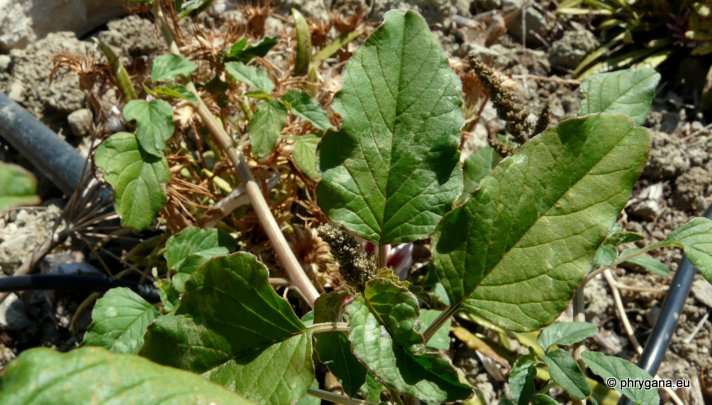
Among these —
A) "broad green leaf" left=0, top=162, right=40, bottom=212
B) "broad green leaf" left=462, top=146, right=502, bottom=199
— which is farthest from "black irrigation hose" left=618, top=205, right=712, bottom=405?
"broad green leaf" left=0, top=162, right=40, bottom=212

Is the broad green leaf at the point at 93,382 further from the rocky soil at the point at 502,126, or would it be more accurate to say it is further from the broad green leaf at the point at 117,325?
the rocky soil at the point at 502,126

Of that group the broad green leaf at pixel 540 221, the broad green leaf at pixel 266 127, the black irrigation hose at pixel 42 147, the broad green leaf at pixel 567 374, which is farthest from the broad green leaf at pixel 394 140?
the black irrigation hose at pixel 42 147

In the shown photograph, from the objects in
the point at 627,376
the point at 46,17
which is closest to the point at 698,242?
the point at 627,376

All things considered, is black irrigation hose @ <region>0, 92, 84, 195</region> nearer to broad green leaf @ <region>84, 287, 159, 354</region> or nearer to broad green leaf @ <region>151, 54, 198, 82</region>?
broad green leaf @ <region>151, 54, 198, 82</region>

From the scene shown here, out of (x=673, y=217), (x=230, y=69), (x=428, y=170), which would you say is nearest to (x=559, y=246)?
(x=428, y=170)

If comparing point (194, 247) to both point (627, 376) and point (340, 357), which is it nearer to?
Result: point (340, 357)

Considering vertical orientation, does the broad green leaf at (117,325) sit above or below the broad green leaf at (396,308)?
below

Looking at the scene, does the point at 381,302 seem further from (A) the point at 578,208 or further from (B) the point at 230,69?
(B) the point at 230,69

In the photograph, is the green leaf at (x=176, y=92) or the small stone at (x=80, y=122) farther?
the small stone at (x=80, y=122)
